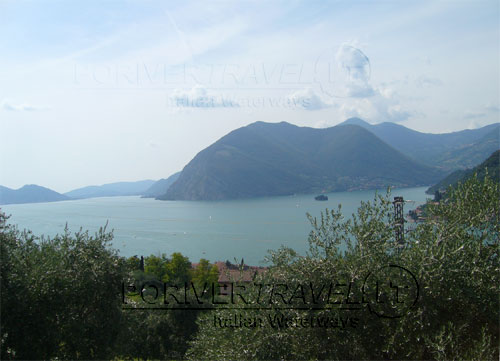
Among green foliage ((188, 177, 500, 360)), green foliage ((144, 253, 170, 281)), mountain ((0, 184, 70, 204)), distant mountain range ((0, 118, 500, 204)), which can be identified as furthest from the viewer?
distant mountain range ((0, 118, 500, 204))

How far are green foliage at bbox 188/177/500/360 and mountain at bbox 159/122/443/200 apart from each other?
139 metres

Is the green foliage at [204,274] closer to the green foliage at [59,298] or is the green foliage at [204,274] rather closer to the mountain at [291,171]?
the green foliage at [59,298]

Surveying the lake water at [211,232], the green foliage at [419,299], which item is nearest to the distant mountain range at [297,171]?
the lake water at [211,232]

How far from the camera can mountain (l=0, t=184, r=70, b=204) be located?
457 feet

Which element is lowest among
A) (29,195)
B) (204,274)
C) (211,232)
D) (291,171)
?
(204,274)

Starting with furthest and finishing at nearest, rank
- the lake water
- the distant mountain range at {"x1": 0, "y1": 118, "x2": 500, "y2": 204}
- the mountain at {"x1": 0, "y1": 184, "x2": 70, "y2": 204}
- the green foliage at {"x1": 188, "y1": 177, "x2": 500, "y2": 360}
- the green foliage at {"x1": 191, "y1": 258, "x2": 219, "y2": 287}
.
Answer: the distant mountain range at {"x1": 0, "y1": 118, "x2": 500, "y2": 204}, the mountain at {"x1": 0, "y1": 184, "x2": 70, "y2": 204}, the lake water, the green foliage at {"x1": 191, "y1": 258, "x2": 219, "y2": 287}, the green foliage at {"x1": 188, "y1": 177, "x2": 500, "y2": 360}

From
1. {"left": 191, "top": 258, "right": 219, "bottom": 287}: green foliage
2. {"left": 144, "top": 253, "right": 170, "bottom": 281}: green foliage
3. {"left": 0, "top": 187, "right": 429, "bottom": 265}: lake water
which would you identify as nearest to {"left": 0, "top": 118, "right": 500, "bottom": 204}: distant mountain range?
{"left": 0, "top": 187, "right": 429, "bottom": 265}: lake water

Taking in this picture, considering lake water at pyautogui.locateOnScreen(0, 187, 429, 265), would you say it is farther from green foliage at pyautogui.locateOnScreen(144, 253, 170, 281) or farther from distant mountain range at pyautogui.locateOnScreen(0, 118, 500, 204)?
distant mountain range at pyautogui.locateOnScreen(0, 118, 500, 204)

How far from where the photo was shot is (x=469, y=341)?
562 centimetres

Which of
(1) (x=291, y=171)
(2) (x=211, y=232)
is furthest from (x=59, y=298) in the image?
(1) (x=291, y=171)

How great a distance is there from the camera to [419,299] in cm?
580

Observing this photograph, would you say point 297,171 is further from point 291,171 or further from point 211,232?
point 211,232

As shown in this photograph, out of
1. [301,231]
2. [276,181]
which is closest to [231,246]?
[301,231]

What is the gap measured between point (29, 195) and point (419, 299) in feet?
583
